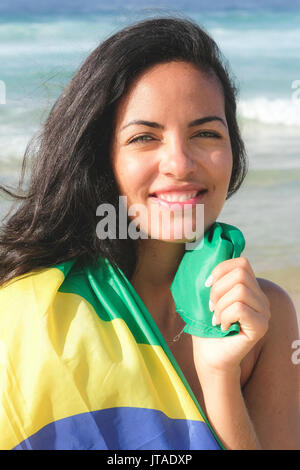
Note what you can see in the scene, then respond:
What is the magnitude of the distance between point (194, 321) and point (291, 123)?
9404 millimetres

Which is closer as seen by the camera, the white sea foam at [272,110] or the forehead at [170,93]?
the forehead at [170,93]

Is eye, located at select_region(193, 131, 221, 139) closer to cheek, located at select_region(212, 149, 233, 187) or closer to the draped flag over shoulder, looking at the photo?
cheek, located at select_region(212, 149, 233, 187)

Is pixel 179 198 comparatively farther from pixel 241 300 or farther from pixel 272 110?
pixel 272 110

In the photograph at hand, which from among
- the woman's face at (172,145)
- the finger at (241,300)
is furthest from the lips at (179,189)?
the finger at (241,300)

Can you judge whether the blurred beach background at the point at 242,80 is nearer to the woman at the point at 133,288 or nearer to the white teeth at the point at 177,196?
the woman at the point at 133,288

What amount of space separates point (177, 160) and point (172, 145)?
58mm

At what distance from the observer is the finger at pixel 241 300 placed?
2078mm

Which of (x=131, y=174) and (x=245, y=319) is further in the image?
(x=131, y=174)

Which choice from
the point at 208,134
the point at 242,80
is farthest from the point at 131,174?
the point at 242,80

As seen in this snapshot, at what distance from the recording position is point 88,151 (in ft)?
7.98

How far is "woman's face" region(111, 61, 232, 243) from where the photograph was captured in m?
2.24

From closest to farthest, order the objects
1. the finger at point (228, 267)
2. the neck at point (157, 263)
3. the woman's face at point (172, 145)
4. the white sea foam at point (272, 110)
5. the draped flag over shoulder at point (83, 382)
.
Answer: the draped flag over shoulder at point (83, 382), the finger at point (228, 267), the woman's face at point (172, 145), the neck at point (157, 263), the white sea foam at point (272, 110)

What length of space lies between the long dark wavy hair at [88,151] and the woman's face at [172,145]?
2.4 inches

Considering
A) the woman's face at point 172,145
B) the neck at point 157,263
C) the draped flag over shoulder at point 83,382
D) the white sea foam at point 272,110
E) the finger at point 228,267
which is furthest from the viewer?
the white sea foam at point 272,110
